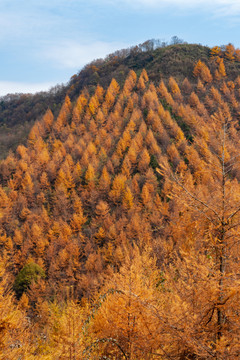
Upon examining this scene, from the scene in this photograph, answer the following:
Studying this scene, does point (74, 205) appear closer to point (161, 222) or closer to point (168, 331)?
point (161, 222)

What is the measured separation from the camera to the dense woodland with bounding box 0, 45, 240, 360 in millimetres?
3250

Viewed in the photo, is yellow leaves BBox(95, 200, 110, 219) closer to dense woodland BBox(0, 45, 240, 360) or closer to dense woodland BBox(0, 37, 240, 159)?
dense woodland BBox(0, 45, 240, 360)

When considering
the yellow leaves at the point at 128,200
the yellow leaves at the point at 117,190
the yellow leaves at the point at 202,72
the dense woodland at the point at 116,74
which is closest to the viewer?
the yellow leaves at the point at 128,200

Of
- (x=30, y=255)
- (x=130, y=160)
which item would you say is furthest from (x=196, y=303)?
(x=130, y=160)

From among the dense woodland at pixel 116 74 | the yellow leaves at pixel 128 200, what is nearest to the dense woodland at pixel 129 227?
the yellow leaves at pixel 128 200

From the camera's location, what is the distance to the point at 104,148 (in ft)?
232

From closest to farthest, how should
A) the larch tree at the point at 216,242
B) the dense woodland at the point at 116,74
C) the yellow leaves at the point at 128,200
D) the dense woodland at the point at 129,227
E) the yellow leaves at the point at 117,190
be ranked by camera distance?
the larch tree at the point at 216,242
the dense woodland at the point at 129,227
the yellow leaves at the point at 128,200
the yellow leaves at the point at 117,190
the dense woodland at the point at 116,74

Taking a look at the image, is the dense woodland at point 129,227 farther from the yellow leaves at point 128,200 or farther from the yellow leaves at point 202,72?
the yellow leaves at point 202,72

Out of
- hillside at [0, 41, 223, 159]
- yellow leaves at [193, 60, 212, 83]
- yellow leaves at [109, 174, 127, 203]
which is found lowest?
yellow leaves at [109, 174, 127, 203]

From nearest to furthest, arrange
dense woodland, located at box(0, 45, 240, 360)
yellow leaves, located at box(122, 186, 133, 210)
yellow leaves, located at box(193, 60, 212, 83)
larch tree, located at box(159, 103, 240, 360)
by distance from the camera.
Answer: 1. larch tree, located at box(159, 103, 240, 360)
2. dense woodland, located at box(0, 45, 240, 360)
3. yellow leaves, located at box(122, 186, 133, 210)
4. yellow leaves, located at box(193, 60, 212, 83)

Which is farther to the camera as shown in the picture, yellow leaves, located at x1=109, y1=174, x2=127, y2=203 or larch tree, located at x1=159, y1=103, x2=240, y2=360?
yellow leaves, located at x1=109, y1=174, x2=127, y2=203

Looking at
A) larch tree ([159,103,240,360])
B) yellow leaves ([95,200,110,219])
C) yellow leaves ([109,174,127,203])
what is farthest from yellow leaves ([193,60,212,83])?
larch tree ([159,103,240,360])

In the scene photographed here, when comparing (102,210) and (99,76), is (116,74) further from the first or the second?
(102,210)

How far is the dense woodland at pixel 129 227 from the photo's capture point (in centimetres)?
325
